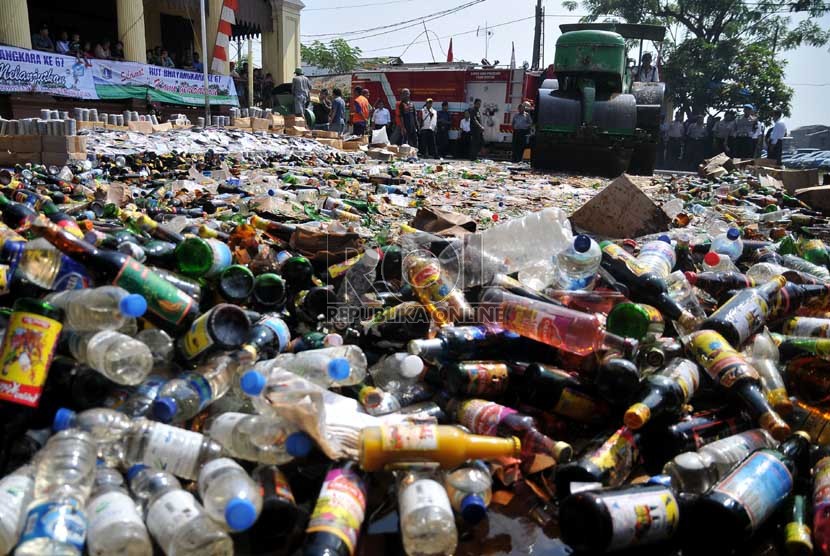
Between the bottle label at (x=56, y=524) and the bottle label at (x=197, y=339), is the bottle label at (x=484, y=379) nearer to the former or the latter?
the bottle label at (x=197, y=339)

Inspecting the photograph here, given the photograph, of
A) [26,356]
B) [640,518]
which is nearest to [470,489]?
[640,518]

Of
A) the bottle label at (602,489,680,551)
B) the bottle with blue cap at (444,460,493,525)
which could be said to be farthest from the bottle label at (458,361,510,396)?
the bottle label at (602,489,680,551)

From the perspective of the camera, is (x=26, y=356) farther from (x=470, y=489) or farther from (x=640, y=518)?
(x=640, y=518)

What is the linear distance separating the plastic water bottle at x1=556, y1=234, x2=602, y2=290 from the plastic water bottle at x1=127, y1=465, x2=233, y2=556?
184 cm

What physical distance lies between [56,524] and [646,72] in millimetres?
14928

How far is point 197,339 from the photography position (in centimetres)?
202

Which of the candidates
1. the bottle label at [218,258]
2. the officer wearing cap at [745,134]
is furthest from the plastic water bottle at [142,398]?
the officer wearing cap at [745,134]

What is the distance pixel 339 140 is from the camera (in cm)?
1209

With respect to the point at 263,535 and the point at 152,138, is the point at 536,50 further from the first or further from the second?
the point at 263,535

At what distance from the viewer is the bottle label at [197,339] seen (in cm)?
201

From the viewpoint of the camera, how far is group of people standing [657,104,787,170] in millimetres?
16141

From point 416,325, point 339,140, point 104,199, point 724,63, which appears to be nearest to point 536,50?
point 724,63

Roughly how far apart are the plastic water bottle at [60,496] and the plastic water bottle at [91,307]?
37 centimetres

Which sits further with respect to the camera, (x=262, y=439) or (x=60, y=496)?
(x=262, y=439)
